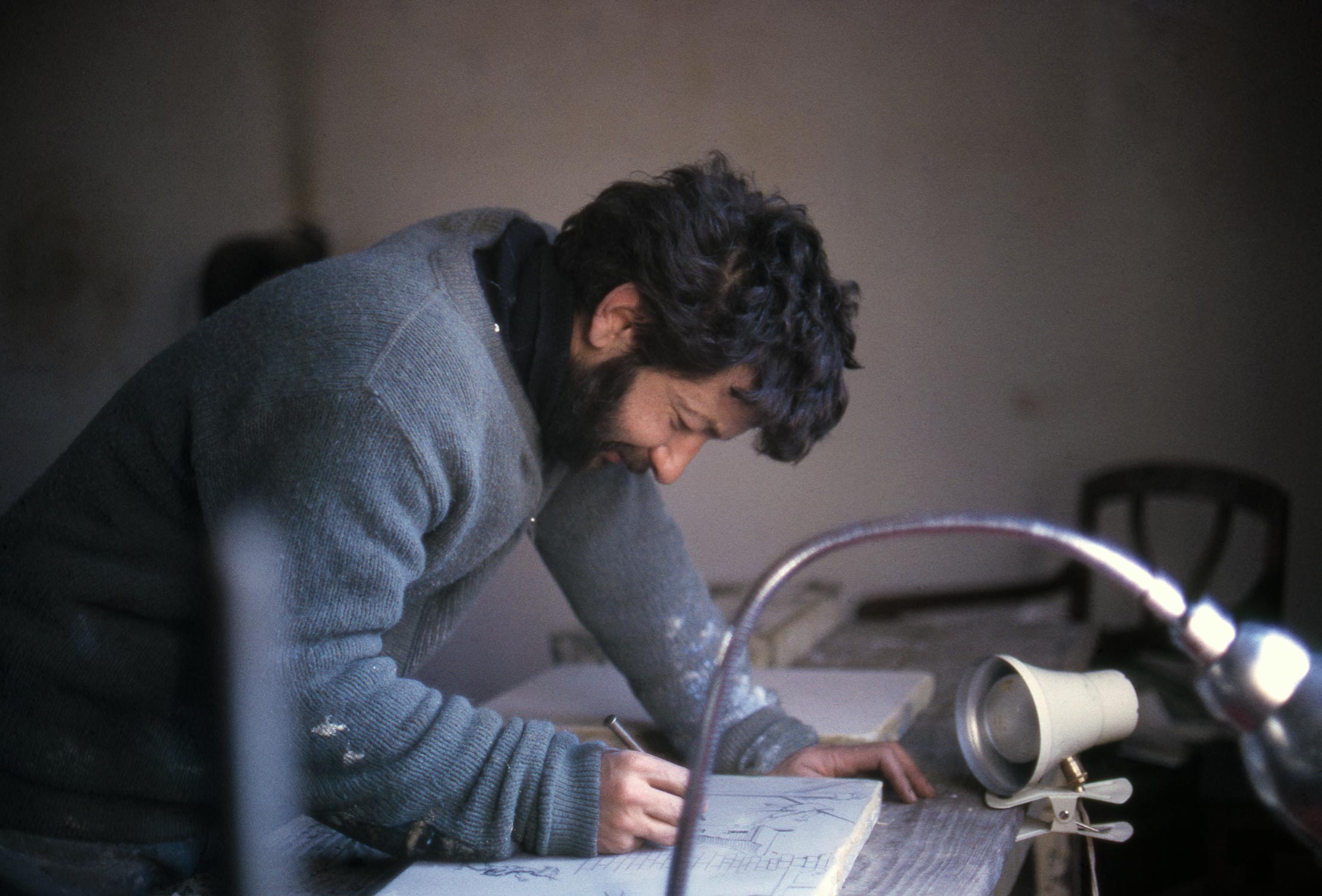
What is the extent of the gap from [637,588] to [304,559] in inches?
24.2

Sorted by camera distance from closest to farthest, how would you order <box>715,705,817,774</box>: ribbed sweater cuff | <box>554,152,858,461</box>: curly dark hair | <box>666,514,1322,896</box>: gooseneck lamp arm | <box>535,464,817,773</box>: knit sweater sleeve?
<box>666,514,1322,896</box>: gooseneck lamp arm, <box>554,152,858,461</box>: curly dark hair, <box>715,705,817,774</box>: ribbed sweater cuff, <box>535,464,817,773</box>: knit sweater sleeve

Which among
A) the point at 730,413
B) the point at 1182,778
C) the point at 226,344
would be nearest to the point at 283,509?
the point at 226,344

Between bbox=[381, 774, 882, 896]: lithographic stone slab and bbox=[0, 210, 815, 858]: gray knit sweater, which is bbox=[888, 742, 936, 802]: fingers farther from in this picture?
bbox=[0, 210, 815, 858]: gray knit sweater

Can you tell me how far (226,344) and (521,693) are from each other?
777 millimetres

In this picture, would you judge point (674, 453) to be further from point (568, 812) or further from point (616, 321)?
point (568, 812)

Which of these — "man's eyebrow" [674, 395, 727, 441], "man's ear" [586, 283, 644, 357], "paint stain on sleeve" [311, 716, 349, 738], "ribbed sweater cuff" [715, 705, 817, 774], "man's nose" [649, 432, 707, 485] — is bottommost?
"ribbed sweater cuff" [715, 705, 817, 774]

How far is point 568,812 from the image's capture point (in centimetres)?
103

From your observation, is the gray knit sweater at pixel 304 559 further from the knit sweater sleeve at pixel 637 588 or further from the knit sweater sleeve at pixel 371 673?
the knit sweater sleeve at pixel 637 588

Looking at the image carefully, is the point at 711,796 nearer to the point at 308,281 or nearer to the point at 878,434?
the point at 308,281

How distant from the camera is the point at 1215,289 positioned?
9.90ft

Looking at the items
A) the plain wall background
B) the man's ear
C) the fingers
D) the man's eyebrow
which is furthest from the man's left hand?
the plain wall background

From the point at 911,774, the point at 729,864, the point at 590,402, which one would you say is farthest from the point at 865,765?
the point at 590,402

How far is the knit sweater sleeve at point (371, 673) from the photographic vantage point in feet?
3.15

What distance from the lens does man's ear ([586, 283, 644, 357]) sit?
1.25 meters
